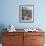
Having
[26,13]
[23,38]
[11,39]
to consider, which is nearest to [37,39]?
[23,38]

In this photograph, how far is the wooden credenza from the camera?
3.66 meters

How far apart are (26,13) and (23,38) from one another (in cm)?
91

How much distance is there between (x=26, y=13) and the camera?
4.16 meters

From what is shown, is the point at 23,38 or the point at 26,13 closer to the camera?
the point at 23,38

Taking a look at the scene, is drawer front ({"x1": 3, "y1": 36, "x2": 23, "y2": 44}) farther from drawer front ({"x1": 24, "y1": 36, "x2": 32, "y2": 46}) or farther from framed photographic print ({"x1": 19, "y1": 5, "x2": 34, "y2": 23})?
framed photographic print ({"x1": 19, "y1": 5, "x2": 34, "y2": 23})

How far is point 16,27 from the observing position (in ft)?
13.7

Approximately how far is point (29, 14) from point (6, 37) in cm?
110

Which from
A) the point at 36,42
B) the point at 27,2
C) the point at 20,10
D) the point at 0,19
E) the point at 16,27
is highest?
the point at 27,2

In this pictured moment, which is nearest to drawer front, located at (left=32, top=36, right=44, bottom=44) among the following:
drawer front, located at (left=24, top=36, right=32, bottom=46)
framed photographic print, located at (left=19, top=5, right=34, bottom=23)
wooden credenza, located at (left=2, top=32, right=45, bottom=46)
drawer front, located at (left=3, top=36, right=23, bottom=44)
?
wooden credenza, located at (left=2, top=32, right=45, bottom=46)

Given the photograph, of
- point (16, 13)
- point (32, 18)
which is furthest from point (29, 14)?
point (16, 13)

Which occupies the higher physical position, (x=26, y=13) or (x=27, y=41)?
(x=26, y=13)

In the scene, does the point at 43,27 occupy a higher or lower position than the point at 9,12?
lower

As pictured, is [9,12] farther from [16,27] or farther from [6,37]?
[6,37]

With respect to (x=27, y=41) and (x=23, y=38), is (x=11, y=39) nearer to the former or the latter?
(x=23, y=38)
